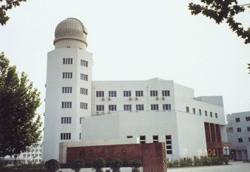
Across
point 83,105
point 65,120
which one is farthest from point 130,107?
point 65,120

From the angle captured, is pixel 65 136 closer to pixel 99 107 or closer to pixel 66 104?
pixel 66 104

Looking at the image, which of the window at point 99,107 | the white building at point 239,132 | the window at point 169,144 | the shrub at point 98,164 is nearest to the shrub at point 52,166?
the shrub at point 98,164

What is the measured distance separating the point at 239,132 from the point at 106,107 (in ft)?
149

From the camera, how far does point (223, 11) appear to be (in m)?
7.11

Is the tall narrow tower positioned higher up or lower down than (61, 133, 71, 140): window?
higher up

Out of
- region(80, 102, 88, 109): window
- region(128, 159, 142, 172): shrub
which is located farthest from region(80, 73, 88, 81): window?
region(128, 159, 142, 172): shrub

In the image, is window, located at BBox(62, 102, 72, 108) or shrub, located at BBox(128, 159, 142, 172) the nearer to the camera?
shrub, located at BBox(128, 159, 142, 172)

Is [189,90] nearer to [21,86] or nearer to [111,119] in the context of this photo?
[111,119]

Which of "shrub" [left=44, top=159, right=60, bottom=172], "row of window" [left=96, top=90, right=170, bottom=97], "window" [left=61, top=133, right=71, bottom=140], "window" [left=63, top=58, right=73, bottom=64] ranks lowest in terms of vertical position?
"shrub" [left=44, top=159, right=60, bottom=172]

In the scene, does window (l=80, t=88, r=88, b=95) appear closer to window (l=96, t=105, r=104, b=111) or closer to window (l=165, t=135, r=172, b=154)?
window (l=96, t=105, r=104, b=111)

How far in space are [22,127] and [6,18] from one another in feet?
74.0

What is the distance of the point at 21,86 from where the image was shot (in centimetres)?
2878

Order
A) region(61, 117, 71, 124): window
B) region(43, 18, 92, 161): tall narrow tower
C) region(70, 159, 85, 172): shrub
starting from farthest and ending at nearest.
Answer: region(61, 117, 71, 124): window → region(43, 18, 92, 161): tall narrow tower → region(70, 159, 85, 172): shrub

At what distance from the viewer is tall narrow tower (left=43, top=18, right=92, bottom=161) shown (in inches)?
1695
